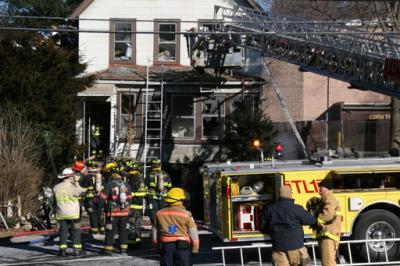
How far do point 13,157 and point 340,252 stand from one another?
898cm

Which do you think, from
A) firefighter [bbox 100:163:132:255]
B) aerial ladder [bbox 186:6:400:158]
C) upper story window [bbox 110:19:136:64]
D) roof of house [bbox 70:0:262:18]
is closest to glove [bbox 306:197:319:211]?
firefighter [bbox 100:163:132:255]

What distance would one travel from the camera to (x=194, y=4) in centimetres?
2489

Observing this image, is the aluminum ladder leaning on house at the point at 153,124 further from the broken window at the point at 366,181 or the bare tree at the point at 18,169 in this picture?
the broken window at the point at 366,181

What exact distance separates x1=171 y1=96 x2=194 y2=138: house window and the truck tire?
44.6ft

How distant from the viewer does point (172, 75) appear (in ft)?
77.7

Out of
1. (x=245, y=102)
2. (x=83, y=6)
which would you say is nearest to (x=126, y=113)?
(x=245, y=102)

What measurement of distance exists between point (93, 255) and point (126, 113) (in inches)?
469

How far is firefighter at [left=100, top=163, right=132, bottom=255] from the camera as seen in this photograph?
471 inches

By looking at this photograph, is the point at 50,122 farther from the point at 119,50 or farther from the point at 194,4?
the point at 194,4

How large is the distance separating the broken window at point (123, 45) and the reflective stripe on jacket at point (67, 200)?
13.2 m

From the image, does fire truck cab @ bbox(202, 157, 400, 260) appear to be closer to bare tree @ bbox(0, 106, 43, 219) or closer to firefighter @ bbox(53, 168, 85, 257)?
firefighter @ bbox(53, 168, 85, 257)

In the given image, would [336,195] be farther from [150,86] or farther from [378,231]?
[150,86]

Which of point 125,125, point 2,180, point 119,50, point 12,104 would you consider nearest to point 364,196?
point 2,180

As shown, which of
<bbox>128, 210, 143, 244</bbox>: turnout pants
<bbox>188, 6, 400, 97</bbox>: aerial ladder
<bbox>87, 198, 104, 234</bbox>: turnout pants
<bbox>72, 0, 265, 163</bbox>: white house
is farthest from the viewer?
<bbox>72, 0, 265, 163</bbox>: white house
